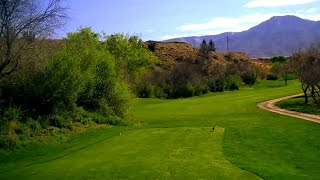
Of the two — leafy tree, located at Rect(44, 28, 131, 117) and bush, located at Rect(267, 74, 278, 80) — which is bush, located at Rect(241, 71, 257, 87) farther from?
leafy tree, located at Rect(44, 28, 131, 117)

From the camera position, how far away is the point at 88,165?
66.3ft

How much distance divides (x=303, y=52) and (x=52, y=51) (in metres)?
45.0

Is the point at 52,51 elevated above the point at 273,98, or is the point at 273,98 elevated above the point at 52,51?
the point at 52,51

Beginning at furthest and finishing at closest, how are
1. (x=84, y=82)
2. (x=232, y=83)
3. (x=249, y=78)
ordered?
(x=249, y=78)
(x=232, y=83)
(x=84, y=82)

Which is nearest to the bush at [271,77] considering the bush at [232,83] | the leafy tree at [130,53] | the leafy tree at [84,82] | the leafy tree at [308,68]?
the bush at [232,83]

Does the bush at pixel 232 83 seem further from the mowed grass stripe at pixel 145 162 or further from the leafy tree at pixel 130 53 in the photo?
the mowed grass stripe at pixel 145 162

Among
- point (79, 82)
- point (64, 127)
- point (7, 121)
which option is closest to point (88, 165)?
point (7, 121)

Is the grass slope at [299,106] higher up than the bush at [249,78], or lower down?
lower down

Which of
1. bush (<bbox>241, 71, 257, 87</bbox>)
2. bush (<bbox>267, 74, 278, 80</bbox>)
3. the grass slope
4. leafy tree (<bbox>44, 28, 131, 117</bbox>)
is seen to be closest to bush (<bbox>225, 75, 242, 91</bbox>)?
bush (<bbox>241, 71, 257, 87</bbox>)

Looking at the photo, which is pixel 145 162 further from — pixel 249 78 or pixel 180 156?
pixel 249 78

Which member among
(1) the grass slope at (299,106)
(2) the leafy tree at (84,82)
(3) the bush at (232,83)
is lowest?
(1) the grass slope at (299,106)

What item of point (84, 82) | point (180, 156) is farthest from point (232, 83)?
point (180, 156)

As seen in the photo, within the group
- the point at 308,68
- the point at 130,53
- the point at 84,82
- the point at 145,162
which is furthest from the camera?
the point at 130,53

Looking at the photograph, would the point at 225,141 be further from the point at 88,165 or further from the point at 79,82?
the point at 79,82
